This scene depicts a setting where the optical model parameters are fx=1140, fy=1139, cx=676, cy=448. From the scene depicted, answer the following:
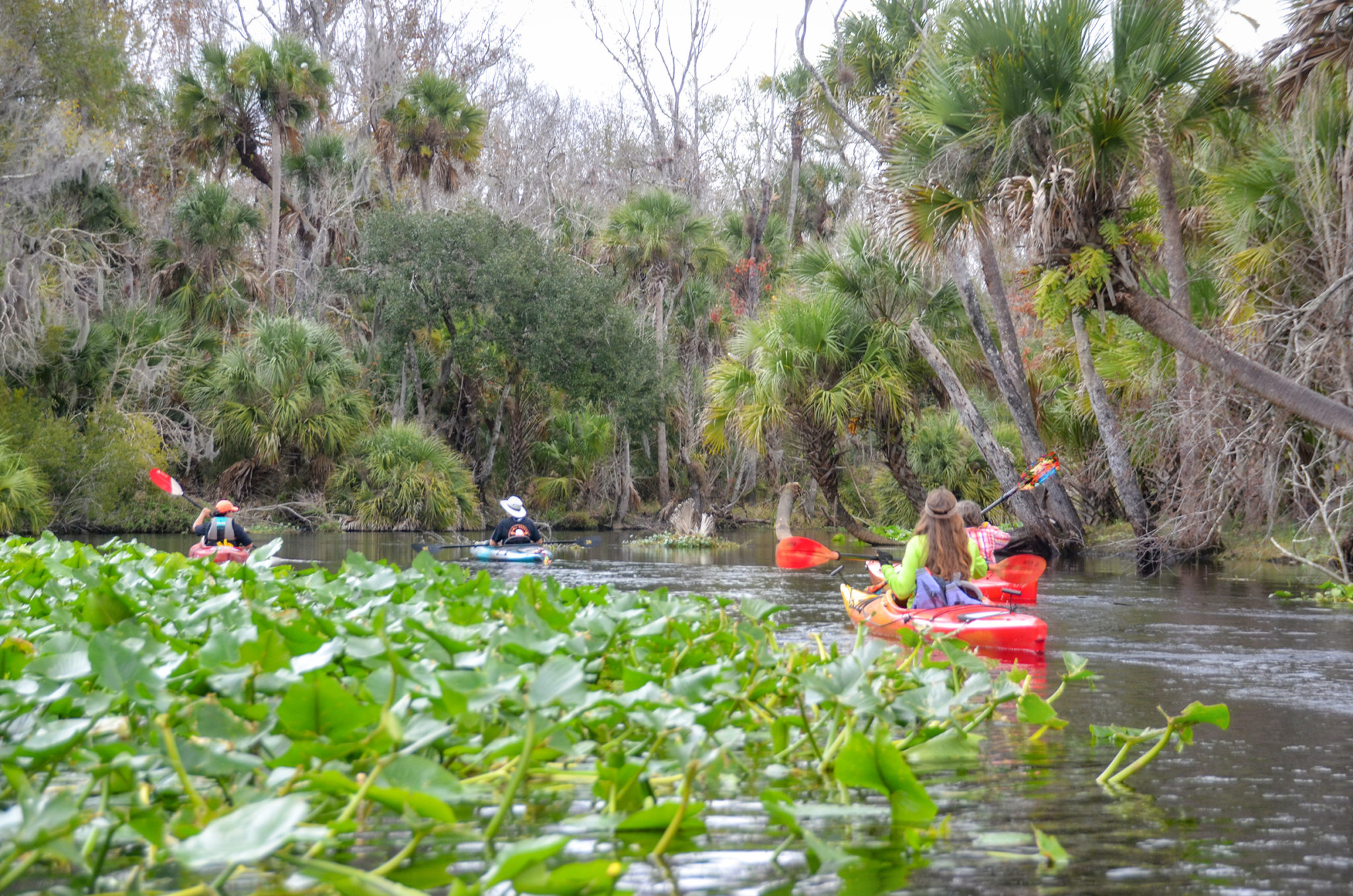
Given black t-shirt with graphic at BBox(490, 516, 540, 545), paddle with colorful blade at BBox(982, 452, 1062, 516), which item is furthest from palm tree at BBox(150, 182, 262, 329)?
paddle with colorful blade at BBox(982, 452, 1062, 516)

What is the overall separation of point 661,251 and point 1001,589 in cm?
2001

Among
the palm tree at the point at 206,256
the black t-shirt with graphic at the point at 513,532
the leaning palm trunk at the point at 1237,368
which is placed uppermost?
the palm tree at the point at 206,256

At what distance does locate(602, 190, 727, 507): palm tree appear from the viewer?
28.2 metres

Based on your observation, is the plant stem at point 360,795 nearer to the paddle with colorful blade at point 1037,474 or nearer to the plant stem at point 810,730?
the plant stem at point 810,730

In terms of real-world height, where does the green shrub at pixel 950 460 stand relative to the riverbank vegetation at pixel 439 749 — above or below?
above

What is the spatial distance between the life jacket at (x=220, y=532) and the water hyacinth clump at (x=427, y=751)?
916cm

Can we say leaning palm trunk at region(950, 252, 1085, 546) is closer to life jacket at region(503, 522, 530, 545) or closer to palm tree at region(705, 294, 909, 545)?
palm tree at region(705, 294, 909, 545)

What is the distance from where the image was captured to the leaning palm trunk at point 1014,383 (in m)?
16.7

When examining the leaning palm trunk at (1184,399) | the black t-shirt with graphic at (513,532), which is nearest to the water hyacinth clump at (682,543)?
the black t-shirt with graphic at (513,532)

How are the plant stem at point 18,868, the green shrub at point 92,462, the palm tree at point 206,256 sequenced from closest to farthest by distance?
the plant stem at point 18,868 < the green shrub at point 92,462 < the palm tree at point 206,256

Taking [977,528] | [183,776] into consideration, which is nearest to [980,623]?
[977,528]

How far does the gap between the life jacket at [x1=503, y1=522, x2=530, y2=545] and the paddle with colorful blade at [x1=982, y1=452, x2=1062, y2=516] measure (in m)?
6.75

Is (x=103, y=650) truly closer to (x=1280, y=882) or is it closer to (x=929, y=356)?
(x=1280, y=882)

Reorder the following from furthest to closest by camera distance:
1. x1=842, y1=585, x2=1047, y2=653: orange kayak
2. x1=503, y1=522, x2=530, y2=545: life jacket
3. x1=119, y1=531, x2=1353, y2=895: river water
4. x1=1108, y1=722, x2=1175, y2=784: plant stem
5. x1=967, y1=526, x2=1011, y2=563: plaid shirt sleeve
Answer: x1=503, y1=522, x2=530, y2=545: life jacket → x1=967, y1=526, x2=1011, y2=563: plaid shirt sleeve → x1=842, y1=585, x2=1047, y2=653: orange kayak → x1=1108, y1=722, x2=1175, y2=784: plant stem → x1=119, y1=531, x2=1353, y2=895: river water
